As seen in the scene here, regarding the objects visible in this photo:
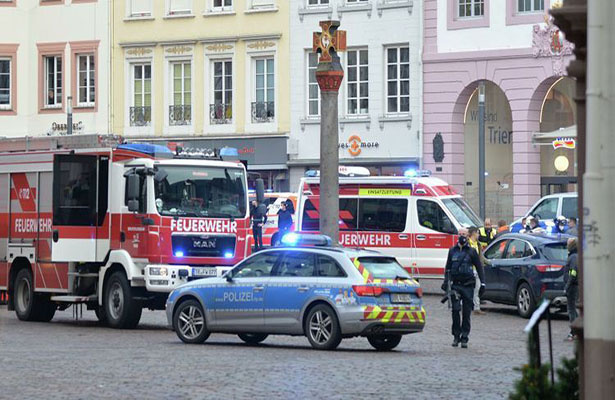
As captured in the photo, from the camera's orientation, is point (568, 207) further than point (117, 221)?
Yes

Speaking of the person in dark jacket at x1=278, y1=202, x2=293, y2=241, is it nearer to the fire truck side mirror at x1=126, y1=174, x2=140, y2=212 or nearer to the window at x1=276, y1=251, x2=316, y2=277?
the fire truck side mirror at x1=126, y1=174, x2=140, y2=212

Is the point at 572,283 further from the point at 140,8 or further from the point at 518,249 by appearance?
the point at 140,8

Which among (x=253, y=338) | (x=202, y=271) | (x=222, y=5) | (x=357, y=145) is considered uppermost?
(x=222, y=5)

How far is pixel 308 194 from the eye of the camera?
128 feet

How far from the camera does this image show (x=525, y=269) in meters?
30.2

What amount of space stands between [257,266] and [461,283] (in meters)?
3.10

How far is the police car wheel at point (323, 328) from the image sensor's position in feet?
74.0

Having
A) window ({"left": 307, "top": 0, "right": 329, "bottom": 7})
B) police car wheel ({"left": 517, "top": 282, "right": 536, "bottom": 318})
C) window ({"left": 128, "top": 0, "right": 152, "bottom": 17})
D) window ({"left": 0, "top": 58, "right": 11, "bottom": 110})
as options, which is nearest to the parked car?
police car wheel ({"left": 517, "top": 282, "right": 536, "bottom": 318})

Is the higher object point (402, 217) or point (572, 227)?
point (402, 217)

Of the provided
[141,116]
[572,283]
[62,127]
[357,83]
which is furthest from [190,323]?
[62,127]

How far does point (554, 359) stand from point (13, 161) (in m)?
21.2


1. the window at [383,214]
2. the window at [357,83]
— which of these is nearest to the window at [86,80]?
the window at [357,83]

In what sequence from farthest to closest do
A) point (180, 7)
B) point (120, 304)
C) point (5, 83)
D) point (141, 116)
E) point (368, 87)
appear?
point (5, 83), point (141, 116), point (180, 7), point (368, 87), point (120, 304)

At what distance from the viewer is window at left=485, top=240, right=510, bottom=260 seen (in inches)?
1251
